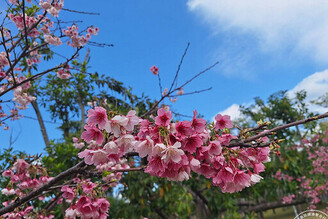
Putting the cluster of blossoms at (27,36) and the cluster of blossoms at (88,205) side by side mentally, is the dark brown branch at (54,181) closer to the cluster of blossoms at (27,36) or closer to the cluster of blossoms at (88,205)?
the cluster of blossoms at (88,205)

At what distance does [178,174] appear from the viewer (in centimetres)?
98

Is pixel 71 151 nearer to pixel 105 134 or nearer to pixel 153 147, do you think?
pixel 105 134

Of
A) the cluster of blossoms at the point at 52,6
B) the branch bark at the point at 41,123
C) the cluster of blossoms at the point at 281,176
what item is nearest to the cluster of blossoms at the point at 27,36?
the cluster of blossoms at the point at 52,6

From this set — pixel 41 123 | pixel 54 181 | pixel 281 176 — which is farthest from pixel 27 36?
pixel 281 176

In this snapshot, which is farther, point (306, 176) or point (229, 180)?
point (306, 176)

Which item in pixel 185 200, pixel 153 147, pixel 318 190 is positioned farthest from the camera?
pixel 318 190

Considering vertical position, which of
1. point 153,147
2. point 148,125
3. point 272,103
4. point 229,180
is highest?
point 272,103

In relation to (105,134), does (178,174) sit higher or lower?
lower

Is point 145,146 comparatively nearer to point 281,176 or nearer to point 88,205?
point 88,205

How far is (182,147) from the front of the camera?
970 millimetres

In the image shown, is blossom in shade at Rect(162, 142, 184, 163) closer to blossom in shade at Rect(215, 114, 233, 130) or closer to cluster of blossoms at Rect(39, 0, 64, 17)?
blossom in shade at Rect(215, 114, 233, 130)

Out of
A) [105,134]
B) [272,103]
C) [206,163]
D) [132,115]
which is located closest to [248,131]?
[206,163]

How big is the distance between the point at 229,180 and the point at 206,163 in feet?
0.38

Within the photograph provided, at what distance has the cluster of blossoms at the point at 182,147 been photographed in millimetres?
948
